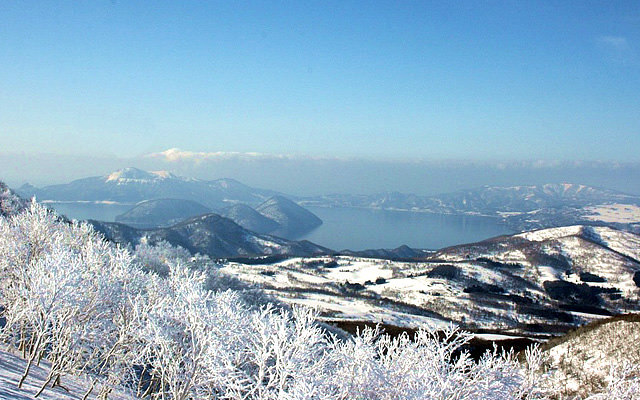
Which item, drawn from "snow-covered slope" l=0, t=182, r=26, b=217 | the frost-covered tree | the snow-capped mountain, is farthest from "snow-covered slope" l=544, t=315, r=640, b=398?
"snow-covered slope" l=0, t=182, r=26, b=217

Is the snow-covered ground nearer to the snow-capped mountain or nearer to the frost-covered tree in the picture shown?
the frost-covered tree

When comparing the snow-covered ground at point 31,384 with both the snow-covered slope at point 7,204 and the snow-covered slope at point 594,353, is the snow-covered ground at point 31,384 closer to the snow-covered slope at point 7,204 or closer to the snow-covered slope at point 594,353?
the snow-covered slope at point 594,353

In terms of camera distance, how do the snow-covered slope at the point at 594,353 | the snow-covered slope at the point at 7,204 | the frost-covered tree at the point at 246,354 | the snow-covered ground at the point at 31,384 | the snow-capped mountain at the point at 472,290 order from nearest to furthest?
the frost-covered tree at the point at 246,354, the snow-covered ground at the point at 31,384, the snow-covered slope at the point at 594,353, the snow-covered slope at the point at 7,204, the snow-capped mountain at the point at 472,290

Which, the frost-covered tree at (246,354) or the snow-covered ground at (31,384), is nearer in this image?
the frost-covered tree at (246,354)

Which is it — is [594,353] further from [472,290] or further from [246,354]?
[472,290]

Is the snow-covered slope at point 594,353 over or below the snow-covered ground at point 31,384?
below

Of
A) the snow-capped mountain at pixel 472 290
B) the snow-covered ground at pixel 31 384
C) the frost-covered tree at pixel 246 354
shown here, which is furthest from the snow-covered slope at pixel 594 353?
the snow-capped mountain at pixel 472 290

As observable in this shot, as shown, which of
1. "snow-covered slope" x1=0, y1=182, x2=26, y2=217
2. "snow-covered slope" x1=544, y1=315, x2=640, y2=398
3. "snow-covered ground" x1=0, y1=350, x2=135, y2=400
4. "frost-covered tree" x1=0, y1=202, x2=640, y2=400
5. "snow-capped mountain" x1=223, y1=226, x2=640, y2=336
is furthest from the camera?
"snow-capped mountain" x1=223, y1=226, x2=640, y2=336

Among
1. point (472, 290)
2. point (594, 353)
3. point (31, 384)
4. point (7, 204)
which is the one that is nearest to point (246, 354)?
point (31, 384)
